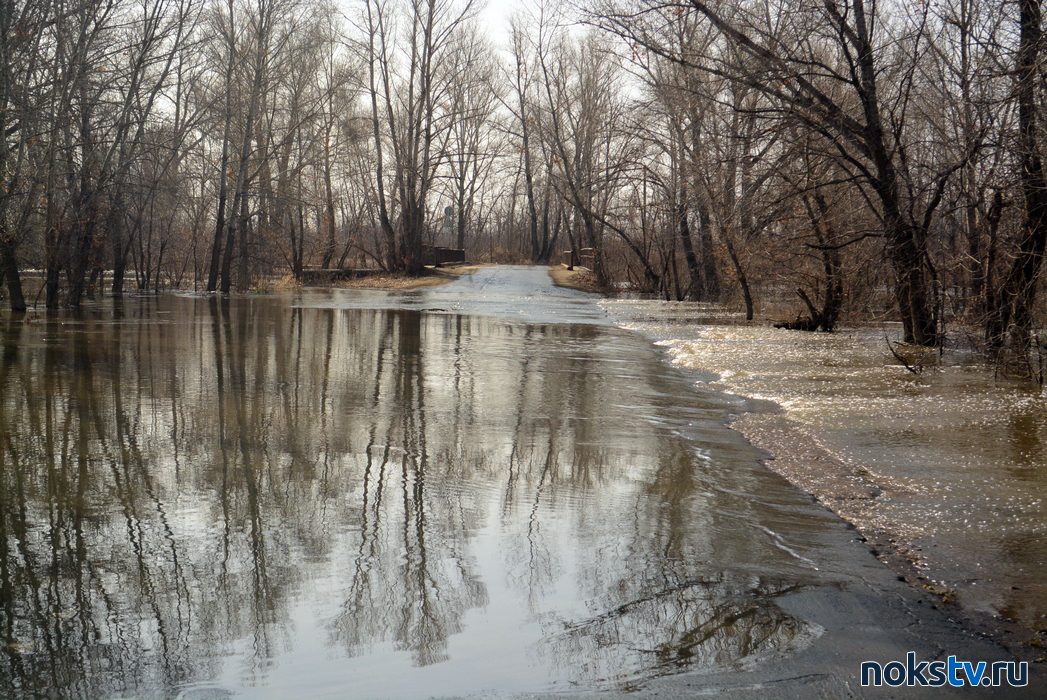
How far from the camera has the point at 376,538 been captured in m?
4.73

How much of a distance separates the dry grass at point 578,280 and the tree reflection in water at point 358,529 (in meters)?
28.5

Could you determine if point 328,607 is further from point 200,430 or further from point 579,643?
point 200,430

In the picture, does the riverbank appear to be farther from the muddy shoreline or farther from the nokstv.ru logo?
the nokstv.ru logo

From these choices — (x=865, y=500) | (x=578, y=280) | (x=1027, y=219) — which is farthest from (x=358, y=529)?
(x=578, y=280)

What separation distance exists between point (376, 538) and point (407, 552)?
10.5 inches

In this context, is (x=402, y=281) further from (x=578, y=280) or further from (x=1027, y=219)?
(x=1027, y=219)

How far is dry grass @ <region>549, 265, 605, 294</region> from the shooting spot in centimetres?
3847

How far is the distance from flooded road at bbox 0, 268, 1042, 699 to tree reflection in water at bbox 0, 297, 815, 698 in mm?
Answer: 16

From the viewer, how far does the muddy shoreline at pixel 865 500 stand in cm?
380

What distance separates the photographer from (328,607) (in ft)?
12.6

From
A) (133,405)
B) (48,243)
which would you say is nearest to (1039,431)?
(133,405)

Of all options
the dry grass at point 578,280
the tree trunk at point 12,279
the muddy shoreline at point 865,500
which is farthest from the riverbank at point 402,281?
the muddy shoreline at point 865,500

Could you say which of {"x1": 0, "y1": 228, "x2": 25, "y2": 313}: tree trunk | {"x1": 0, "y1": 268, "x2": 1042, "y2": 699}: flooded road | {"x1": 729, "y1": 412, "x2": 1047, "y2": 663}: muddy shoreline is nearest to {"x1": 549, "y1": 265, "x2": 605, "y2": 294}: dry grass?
{"x1": 0, "y1": 228, "x2": 25, "y2": 313}: tree trunk

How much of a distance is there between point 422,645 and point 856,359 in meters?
11.3
